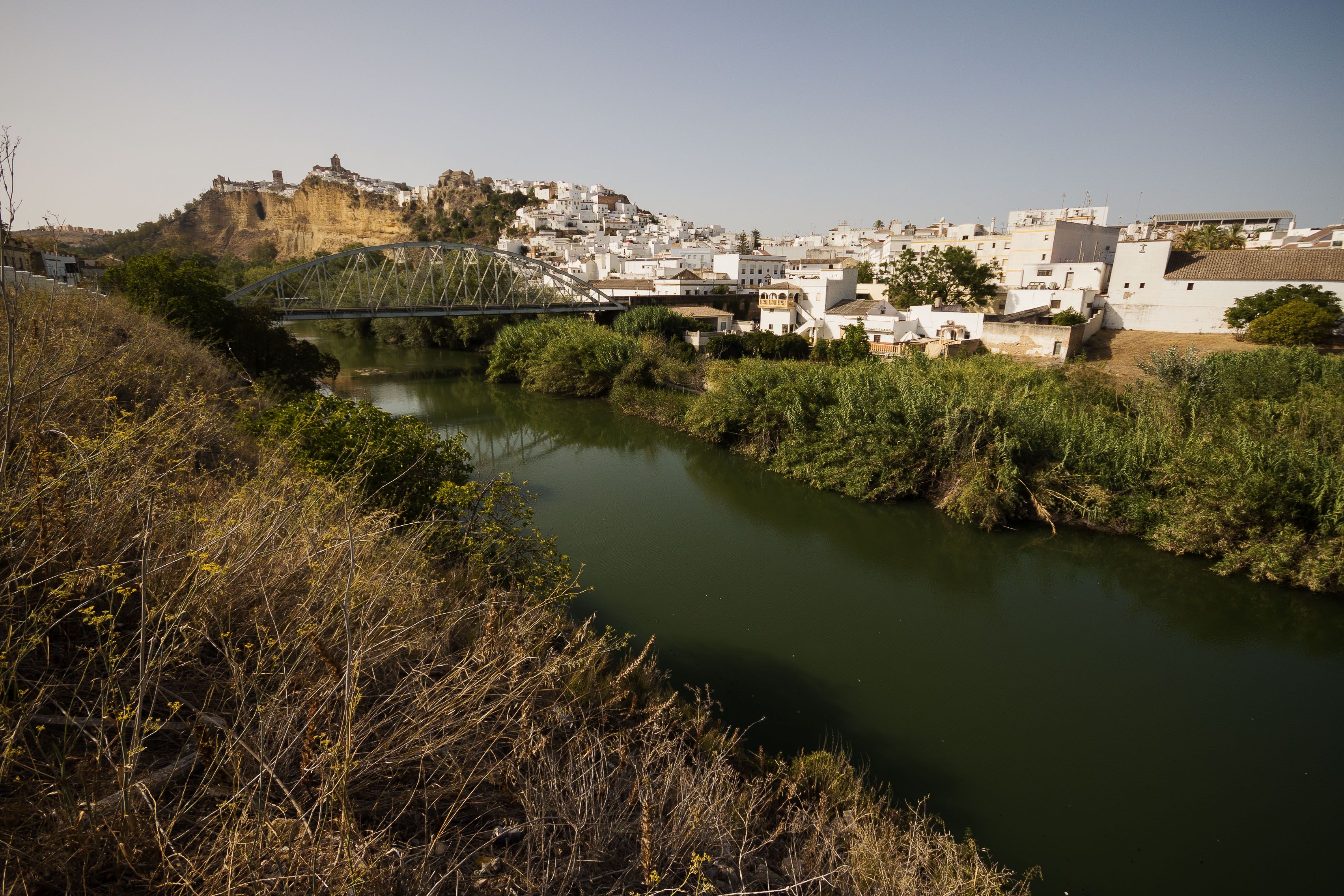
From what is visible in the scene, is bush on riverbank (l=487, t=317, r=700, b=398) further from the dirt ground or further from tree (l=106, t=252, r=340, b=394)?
the dirt ground

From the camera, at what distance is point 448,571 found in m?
5.47

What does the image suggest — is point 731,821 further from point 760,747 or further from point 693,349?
point 693,349

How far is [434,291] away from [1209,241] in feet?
121

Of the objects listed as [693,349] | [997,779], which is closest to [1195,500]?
[997,779]

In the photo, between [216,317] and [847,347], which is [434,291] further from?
[847,347]

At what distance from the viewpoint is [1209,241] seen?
31.6m

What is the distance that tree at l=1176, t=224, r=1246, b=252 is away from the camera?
3158cm

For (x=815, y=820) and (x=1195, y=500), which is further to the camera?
(x=1195, y=500)

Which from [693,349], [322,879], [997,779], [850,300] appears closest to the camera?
[322,879]

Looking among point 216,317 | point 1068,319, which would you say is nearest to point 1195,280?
point 1068,319

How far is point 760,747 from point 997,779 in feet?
7.65

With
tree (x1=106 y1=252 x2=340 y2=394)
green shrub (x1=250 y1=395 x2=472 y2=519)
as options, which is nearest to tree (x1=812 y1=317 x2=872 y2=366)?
tree (x1=106 y1=252 x2=340 y2=394)

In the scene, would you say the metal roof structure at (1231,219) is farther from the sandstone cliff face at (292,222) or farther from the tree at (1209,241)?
the sandstone cliff face at (292,222)

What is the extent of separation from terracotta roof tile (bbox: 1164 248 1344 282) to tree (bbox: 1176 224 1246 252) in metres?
10.7
